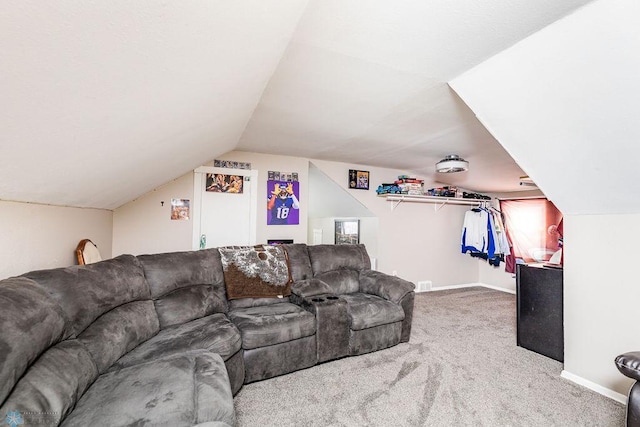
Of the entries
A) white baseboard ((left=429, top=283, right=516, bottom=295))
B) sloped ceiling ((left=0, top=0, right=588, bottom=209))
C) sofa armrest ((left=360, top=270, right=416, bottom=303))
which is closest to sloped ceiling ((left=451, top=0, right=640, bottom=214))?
sloped ceiling ((left=0, top=0, right=588, bottom=209))

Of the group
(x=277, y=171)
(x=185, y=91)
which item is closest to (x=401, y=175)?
(x=277, y=171)

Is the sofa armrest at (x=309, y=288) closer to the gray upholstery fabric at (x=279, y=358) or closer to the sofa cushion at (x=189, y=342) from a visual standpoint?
the gray upholstery fabric at (x=279, y=358)

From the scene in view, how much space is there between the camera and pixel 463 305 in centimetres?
434

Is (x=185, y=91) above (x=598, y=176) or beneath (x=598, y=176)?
above

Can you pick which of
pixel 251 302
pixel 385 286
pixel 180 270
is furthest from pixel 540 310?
pixel 180 270

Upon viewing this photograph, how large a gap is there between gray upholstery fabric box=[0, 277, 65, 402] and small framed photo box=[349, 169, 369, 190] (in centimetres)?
386

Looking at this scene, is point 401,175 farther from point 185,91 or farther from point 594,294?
point 185,91

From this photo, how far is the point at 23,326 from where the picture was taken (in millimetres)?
1036

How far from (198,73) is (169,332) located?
173 centimetres

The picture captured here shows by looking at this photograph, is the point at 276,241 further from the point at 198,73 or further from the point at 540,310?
the point at 540,310

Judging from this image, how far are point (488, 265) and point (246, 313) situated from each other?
5234 mm

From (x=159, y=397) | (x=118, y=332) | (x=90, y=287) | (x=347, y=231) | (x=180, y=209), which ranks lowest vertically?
(x=159, y=397)

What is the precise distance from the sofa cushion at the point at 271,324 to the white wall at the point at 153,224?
155 cm

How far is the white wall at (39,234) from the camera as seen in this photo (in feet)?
5.04
